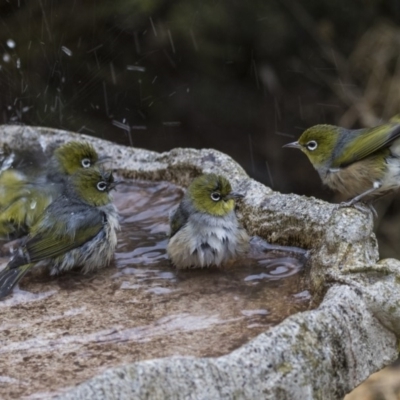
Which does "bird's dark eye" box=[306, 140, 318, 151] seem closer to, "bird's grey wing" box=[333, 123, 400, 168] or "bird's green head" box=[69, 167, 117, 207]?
"bird's grey wing" box=[333, 123, 400, 168]

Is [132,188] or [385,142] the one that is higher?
[385,142]

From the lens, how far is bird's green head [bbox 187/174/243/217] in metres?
5.47

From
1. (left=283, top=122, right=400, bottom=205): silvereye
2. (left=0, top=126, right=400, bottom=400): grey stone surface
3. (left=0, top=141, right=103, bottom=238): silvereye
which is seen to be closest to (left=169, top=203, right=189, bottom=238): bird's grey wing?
(left=0, top=126, right=400, bottom=400): grey stone surface

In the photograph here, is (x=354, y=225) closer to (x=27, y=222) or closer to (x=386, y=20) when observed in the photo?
(x=27, y=222)

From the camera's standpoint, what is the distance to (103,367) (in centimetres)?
388

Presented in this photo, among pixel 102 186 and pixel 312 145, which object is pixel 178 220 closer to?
pixel 102 186

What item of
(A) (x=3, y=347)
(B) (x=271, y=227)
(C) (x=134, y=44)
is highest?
(C) (x=134, y=44)

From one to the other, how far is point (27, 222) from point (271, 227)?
5.86 ft

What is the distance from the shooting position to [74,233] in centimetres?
565

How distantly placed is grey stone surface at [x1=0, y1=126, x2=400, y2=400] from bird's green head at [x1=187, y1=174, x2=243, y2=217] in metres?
0.34

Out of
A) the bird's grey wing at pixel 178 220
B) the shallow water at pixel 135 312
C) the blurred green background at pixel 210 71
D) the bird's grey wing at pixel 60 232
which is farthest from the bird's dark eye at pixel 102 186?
the blurred green background at pixel 210 71

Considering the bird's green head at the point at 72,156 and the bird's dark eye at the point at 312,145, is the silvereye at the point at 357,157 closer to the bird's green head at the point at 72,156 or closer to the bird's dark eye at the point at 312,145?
the bird's dark eye at the point at 312,145

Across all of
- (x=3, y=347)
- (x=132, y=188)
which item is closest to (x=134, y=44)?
(x=132, y=188)

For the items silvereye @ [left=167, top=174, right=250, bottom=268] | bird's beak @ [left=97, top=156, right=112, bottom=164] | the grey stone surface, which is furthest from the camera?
bird's beak @ [left=97, top=156, right=112, bottom=164]
